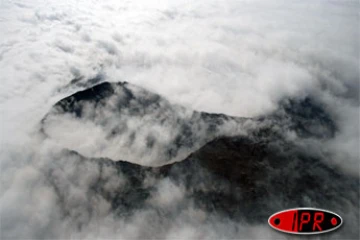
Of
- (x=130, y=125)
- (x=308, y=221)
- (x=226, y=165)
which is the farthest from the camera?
(x=130, y=125)

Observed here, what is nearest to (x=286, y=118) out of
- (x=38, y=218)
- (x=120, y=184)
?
(x=120, y=184)

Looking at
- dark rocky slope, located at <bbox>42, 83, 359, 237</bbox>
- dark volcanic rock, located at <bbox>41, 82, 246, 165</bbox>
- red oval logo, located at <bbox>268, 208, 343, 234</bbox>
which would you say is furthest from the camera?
dark volcanic rock, located at <bbox>41, 82, 246, 165</bbox>

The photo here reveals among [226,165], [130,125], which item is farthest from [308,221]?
[130,125]

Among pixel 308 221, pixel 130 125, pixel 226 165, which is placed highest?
pixel 308 221

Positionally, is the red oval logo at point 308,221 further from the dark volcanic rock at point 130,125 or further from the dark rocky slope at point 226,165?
the dark volcanic rock at point 130,125

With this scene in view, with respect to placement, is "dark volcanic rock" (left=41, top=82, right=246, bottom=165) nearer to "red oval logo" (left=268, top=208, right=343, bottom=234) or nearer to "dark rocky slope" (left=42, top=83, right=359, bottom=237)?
"dark rocky slope" (left=42, top=83, right=359, bottom=237)

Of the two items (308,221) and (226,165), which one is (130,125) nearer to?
(226,165)

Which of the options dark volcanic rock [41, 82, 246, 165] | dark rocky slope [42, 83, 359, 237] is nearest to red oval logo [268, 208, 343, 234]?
dark rocky slope [42, 83, 359, 237]

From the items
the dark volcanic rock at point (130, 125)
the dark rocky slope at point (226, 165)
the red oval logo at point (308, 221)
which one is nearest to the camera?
the red oval logo at point (308, 221)

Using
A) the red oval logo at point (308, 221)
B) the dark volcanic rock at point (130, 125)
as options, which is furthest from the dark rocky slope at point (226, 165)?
the red oval logo at point (308, 221)
